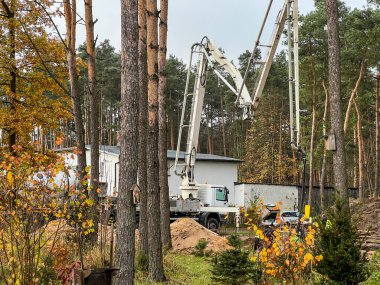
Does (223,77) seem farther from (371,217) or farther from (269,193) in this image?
(269,193)

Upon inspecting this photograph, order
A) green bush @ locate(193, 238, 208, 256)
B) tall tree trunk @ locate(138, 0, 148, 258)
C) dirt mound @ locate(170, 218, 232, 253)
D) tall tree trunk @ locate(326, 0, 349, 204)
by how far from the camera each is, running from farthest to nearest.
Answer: dirt mound @ locate(170, 218, 232, 253), green bush @ locate(193, 238, 208, 256), tall tree trunk @ locate(138, 0, 148, 258), tall tree trunk @ locate(326, 0, 349, 204)

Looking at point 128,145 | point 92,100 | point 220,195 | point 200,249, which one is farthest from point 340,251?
point 220,195

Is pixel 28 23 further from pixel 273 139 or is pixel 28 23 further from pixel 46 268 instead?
pixel 273 139

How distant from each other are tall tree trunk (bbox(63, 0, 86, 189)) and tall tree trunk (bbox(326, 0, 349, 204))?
608 centimetres

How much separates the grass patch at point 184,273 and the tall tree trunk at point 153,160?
0.29m

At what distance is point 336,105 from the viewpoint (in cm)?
1076

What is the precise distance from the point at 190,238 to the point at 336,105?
7796 millimetres

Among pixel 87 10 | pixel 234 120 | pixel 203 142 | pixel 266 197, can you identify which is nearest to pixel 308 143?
pixel 266 197

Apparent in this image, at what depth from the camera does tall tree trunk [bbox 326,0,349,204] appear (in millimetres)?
10477

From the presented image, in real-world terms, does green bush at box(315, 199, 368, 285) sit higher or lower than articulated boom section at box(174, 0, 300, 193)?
lower

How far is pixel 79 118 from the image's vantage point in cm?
1480

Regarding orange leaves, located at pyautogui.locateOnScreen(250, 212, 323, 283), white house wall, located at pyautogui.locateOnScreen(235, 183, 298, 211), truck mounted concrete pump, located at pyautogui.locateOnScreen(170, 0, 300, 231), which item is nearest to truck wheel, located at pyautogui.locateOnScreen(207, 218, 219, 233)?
truck mounted concrete pump, located at pyautogui.locateOnScreen(170, 0, 300, 231)

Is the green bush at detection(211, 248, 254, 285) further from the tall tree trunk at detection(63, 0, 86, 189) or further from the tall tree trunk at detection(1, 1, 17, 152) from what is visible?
the tall tree trunk at detection(1, 1, 17, 152)

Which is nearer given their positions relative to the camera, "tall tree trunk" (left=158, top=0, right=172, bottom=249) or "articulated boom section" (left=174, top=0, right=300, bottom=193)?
"tall tree trunk" (left=158, top=0, right=172, bottom=249)
